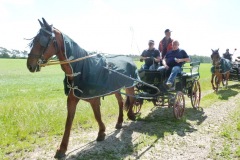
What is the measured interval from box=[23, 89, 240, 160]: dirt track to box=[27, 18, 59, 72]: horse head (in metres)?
1.76

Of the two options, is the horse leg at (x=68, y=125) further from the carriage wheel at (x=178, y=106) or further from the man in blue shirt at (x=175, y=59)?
the man in blue shirt at (x=175, y=59)

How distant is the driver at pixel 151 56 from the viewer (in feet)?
25.2

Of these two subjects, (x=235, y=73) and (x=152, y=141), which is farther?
(x=235, y=73)

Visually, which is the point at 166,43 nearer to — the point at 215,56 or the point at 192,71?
the point at 192,71

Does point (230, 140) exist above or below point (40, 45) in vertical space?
below

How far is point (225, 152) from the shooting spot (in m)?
4.75

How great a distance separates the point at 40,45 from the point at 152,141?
303cm

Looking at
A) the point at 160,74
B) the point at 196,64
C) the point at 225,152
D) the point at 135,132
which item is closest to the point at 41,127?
the point at 135,132

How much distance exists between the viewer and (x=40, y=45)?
4.13m

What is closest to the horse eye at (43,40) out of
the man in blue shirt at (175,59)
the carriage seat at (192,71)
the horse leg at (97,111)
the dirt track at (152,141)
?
the horse leg at (97,111)

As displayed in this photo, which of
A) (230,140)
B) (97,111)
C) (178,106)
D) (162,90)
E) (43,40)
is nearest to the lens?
(43,40)

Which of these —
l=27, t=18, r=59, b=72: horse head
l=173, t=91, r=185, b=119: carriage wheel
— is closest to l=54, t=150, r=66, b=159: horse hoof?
l=27, t=18, r=59, b=72: horse head

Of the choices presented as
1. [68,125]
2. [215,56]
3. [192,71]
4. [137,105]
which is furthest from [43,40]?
[215,56]

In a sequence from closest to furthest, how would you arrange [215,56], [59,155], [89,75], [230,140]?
[59,155] → [89,75] → [230,140] → [215,56]
